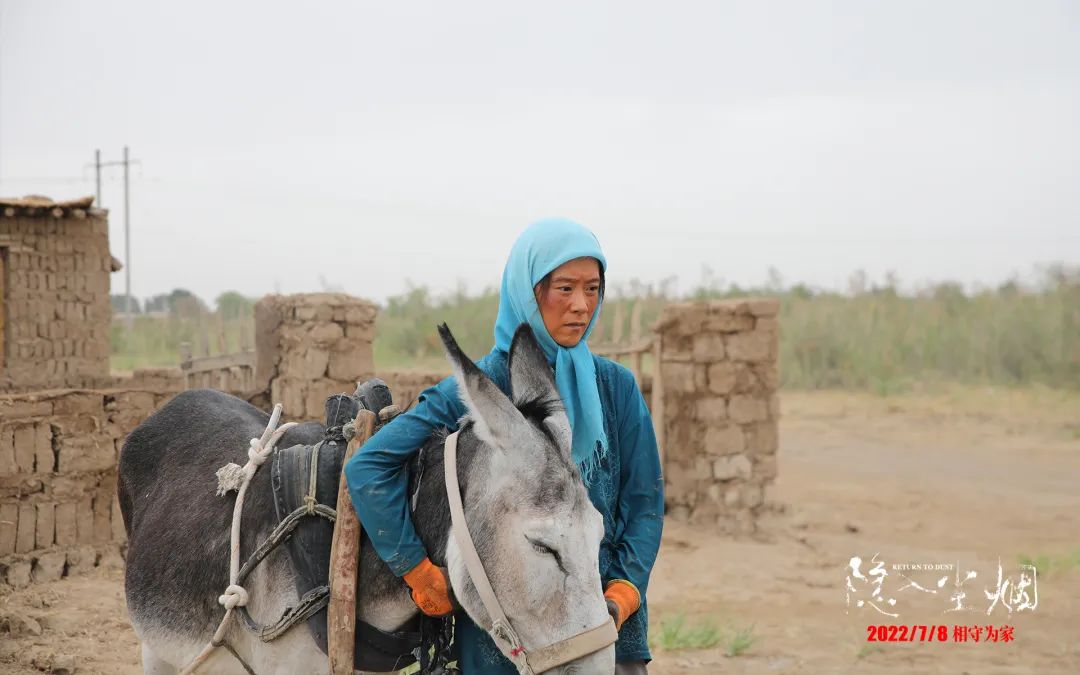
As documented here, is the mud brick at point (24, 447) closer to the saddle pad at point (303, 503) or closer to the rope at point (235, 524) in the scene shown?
the rope at point (235, 524)

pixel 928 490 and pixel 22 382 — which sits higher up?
pixel 22 382

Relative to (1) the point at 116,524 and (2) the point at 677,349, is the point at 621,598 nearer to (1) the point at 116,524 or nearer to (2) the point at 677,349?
(1) the point at 116,524

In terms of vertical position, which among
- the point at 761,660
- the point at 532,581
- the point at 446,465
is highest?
the point at 446,465

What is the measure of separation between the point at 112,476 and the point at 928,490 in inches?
361

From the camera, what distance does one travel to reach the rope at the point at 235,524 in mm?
2600

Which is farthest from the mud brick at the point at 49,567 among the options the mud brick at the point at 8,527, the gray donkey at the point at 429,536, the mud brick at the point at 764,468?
the mud brick at the point at 764,468

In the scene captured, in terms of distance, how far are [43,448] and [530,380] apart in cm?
574

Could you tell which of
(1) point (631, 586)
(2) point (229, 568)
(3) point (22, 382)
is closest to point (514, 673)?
(1) point (631, 586)

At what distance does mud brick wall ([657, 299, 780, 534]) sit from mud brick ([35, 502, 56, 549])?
5546 mm

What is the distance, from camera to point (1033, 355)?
63.1ft

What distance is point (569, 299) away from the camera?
2.39m

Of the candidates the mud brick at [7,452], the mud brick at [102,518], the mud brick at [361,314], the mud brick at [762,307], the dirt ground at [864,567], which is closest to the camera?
the dirt ground at [864,567]

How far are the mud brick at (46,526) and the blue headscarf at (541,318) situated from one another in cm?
565

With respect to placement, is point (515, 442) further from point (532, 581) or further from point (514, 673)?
point (514, 673)
